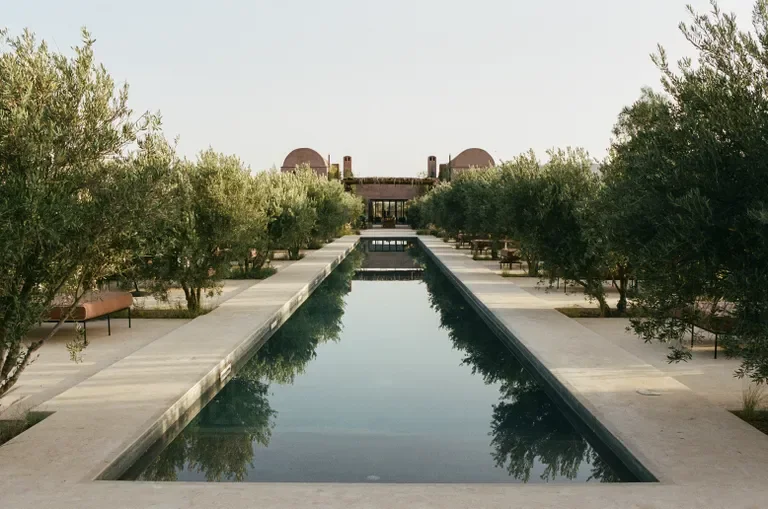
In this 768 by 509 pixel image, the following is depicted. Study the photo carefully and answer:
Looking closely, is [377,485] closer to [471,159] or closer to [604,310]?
[604,310]

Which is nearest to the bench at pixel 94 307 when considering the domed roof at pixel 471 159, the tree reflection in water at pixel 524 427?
the tree reflection in water at pixel 524 427

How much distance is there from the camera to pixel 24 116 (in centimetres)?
580

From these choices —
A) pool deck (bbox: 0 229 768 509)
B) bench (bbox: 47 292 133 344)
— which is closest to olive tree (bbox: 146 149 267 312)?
bench (bbox: 47 292 133 344)

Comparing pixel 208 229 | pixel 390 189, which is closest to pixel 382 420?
pixel 208 229

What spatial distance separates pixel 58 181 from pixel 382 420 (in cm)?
395

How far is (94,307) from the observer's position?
10672 mm

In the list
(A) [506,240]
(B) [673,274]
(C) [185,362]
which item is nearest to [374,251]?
(A) [506,240]

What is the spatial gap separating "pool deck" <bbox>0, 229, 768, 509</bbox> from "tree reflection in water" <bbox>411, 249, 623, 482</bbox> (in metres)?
0.31

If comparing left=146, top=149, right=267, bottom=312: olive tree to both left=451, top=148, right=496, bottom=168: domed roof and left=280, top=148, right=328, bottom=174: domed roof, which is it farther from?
left=451, top=148, right=496, bottom=168: domed roof

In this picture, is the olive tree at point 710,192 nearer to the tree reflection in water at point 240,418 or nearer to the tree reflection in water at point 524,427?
the tree reflection in water at point 524,427

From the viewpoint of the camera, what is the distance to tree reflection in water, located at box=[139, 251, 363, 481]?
21.2ft

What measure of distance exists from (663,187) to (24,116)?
5.01 meters

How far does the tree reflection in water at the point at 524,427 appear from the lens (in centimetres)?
654

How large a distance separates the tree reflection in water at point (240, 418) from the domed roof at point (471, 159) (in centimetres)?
5457
